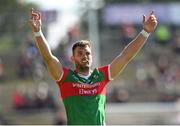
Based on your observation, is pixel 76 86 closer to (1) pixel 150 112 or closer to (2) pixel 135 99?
(1) pixel 150 112

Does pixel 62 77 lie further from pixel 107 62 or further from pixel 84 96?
pixel 107 62

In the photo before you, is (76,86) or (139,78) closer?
(76,86)

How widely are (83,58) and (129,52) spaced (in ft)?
1.69

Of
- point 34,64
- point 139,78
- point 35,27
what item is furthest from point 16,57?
point 35,27

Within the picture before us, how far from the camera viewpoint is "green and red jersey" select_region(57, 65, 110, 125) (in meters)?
6.31

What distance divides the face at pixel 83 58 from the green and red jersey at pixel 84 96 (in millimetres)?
117

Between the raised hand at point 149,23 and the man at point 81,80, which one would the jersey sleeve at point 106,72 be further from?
the raised hand at point 149,23

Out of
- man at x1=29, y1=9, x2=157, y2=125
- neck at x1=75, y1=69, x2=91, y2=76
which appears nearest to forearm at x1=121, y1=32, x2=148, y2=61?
man at x1=29, y1=9, x2=157, y2=125

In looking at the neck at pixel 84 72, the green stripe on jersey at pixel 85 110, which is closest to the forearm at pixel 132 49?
the neck at pixel 84 72

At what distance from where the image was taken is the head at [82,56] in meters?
6.35

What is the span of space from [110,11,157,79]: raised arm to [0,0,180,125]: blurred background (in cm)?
1255

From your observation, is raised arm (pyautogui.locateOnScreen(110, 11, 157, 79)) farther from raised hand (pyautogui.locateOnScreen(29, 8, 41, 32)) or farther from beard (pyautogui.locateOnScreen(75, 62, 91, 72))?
raised hand (pyautogui.locateOnScreen(29, 8, 41, 32))

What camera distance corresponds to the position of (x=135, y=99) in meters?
23.0

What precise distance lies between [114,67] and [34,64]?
54.0 ft
